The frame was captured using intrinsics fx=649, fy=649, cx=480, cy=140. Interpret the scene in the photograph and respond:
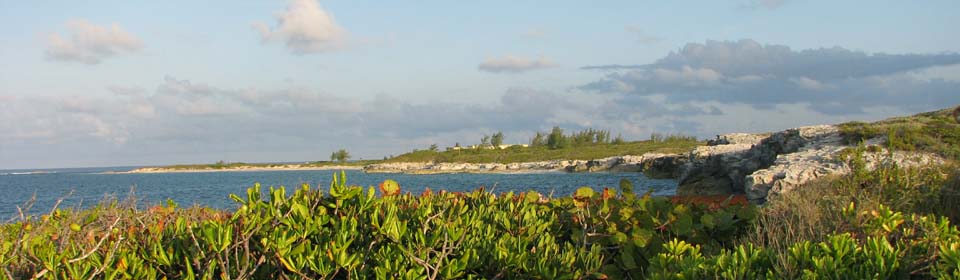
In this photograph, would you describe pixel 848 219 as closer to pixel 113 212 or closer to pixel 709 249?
pixel 709 249

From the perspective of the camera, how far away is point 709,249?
5770 mm

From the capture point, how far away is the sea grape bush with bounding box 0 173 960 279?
4020 millimetres

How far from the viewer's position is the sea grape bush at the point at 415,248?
158 inches

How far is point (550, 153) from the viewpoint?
9769cm

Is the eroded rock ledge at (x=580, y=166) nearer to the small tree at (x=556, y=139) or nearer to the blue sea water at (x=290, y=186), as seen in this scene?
the blue sea water at (x=290, y=186)

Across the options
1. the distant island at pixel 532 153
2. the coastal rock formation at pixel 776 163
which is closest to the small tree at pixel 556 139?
the distant island at pixel 532 153

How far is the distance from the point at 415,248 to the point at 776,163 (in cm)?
1442

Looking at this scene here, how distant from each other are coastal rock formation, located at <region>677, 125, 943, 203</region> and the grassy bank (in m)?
49.6

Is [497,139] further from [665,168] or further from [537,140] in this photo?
→ [665,168]

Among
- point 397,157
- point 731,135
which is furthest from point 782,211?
point 397,157

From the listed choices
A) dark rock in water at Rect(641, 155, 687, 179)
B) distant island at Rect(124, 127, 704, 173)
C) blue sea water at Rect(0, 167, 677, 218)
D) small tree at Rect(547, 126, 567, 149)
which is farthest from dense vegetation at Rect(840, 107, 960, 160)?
small tree at Rect(547, 126, 567, 149)

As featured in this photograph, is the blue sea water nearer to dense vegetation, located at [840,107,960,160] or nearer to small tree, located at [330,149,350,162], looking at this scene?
dense vegetation, located at [840,107,960,160]

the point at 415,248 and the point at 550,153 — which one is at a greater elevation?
the point at 550,153

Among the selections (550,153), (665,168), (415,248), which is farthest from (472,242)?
(550,153)
